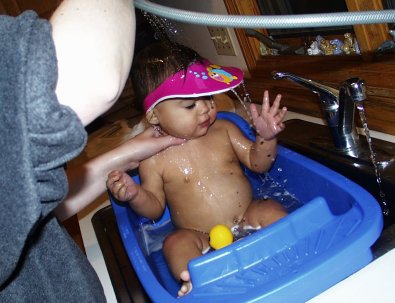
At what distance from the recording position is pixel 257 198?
3.24 ft

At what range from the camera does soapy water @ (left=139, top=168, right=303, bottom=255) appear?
885mm

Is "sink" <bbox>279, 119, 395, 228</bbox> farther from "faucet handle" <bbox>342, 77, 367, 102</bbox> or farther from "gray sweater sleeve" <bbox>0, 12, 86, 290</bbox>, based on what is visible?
"gray sweater sleeve" <bbox>0, 12, 86, 290</bbox>

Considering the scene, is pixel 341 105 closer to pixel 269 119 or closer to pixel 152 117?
pixel 269 119

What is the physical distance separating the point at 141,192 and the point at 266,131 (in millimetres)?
315

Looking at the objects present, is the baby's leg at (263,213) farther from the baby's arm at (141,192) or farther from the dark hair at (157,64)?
the dark hair at (157,64)

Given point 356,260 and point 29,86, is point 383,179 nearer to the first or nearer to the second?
point 356,260

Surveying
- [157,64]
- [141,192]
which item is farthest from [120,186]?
[157,64]

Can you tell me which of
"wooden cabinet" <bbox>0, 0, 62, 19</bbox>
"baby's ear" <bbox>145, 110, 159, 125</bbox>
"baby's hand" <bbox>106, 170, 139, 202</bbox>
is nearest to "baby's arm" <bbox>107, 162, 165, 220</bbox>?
"baby's hand" <bbox>106, 170, 139, 202</bbox>

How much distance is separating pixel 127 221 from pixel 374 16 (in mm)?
600

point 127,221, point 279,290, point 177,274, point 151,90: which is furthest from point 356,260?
point 151,90

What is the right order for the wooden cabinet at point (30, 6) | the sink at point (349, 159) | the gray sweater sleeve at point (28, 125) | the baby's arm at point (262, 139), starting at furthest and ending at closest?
the wooden cabinet at point (30, 6) → the baby's arm at point (262, 139) → the sink at point (349, 159) → the gray sweater sleeve at point (28, 125)

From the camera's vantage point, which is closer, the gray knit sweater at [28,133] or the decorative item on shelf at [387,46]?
the gray knit sweater at [28,133]

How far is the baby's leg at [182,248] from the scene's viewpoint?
0.76 meters

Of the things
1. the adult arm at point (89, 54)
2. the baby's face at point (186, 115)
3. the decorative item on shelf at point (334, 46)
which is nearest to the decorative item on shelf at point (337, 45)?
the decorative item on shelf at point (334, 46)
